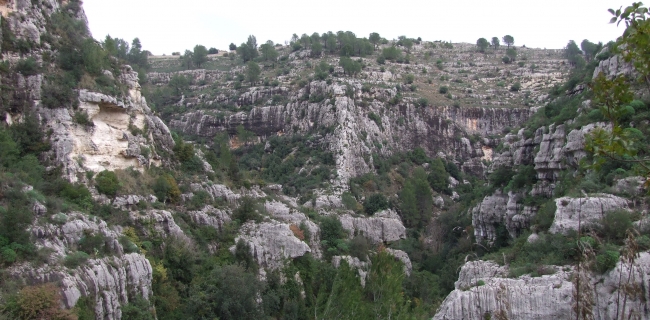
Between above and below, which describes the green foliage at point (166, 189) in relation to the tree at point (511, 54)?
below

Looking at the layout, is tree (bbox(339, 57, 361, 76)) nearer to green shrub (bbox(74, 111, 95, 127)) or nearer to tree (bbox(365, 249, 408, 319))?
green shrub (bbox(74, 111, 95, 127))

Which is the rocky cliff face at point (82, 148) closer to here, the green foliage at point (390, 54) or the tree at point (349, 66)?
the tree at point (349, 66)

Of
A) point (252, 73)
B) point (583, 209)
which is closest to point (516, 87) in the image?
point (252, 73)

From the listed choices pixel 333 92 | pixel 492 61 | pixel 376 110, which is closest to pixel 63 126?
pixel 333 92

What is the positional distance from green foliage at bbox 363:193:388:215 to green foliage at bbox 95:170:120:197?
36.1 m

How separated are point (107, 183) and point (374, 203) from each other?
38.2 m

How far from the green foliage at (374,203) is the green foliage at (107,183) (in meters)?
36.1

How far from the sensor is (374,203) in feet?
231

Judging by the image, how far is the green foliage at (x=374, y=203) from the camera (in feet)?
228

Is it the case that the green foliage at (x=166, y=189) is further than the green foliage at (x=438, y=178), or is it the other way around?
the green foliage at (x=438, y=178)

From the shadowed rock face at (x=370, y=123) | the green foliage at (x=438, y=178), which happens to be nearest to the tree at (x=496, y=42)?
the shadowed rock face at (x=370, y=123)

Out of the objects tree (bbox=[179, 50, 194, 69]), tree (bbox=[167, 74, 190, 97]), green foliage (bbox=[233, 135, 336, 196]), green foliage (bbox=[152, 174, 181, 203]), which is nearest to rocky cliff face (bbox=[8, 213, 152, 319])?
green foliage (bbox=[152, 174, 181, 203])

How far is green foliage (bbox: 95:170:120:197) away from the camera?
38.5 m

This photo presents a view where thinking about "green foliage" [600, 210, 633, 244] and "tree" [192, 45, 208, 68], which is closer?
"green foliage" [600, 210, 633, 244]
